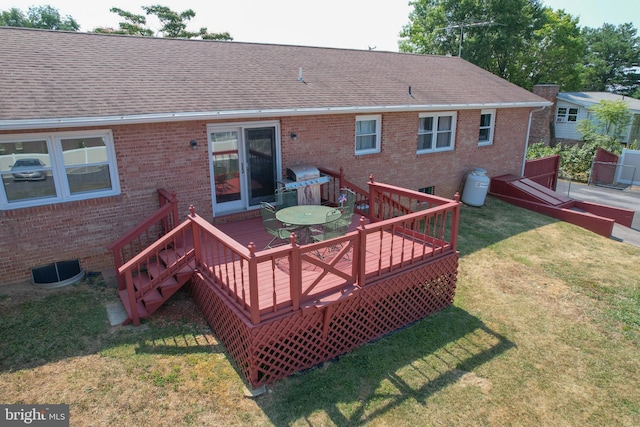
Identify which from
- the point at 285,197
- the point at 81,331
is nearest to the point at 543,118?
the point at 285,197

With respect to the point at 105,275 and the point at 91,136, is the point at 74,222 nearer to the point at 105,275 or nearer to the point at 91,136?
the point at 105,275

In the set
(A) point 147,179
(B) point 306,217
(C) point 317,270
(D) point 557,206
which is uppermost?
(A) point 147,179

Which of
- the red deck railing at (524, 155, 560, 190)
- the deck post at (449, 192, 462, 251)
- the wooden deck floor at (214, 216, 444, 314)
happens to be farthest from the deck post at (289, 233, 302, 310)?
the red deck railing at (524, 155, 560, 190)

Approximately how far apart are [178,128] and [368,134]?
489 centimetres

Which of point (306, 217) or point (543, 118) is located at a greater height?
point (543, 118)

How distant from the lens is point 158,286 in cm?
602

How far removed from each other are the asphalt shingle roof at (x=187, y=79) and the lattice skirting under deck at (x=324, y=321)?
3440 millimetres

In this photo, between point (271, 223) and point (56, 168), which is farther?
A: point (271, 223)

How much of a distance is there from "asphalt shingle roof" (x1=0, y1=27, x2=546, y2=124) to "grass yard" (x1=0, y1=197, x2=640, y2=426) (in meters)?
3.18

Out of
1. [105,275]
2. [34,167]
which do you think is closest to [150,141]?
[34,167]

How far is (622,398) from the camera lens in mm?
4891

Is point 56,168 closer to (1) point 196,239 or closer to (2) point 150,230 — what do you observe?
(2) point 150,230

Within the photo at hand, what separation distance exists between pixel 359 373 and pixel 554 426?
2.23 m

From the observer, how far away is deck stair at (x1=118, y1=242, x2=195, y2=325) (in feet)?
19.4
